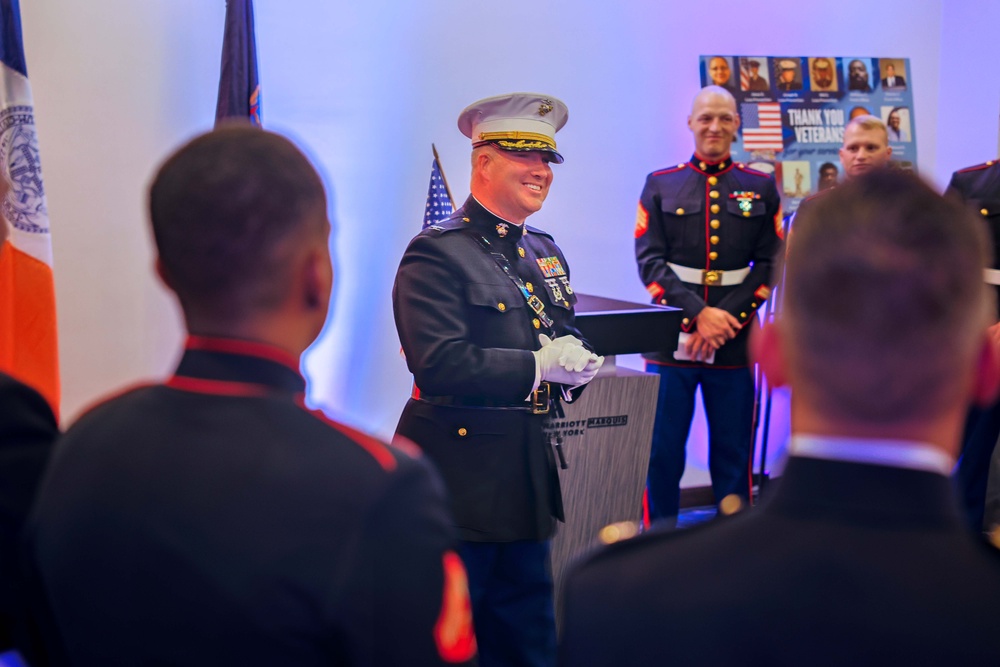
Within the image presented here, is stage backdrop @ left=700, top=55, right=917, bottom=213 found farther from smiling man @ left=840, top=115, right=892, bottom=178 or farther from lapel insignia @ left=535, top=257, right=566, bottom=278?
lapel insignia @ left=535, top=257, right=566, bottom=278

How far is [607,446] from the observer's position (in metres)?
3.06

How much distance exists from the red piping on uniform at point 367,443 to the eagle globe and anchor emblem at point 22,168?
2301mm

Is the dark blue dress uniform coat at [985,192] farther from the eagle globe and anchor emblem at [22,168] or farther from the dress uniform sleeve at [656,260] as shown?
the eagle globe and anchor emblem at [22,168]

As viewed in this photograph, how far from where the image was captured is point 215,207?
93 centimetres

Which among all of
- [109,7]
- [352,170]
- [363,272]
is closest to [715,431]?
[363,272]

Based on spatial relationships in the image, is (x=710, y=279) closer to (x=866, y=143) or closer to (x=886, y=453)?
(x=866, y=143)

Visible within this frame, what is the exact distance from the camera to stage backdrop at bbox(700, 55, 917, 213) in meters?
4.45

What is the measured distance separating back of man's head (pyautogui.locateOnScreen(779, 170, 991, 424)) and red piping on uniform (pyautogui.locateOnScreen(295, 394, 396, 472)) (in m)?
0.38

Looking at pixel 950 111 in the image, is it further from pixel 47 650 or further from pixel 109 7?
pixel 47 650

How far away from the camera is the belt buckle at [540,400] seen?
230cm

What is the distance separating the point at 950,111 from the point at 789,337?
4798 millimetres

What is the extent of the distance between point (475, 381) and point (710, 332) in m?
1.65

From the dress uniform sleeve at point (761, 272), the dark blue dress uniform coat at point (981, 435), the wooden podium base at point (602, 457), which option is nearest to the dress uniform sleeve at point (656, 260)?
the dress uniform sleeve at point (761, 272)

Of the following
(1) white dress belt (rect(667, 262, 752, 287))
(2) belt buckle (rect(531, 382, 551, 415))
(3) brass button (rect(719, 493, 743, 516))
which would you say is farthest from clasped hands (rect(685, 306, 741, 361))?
(3) brass button (rect(719, 493, 743, 516))
